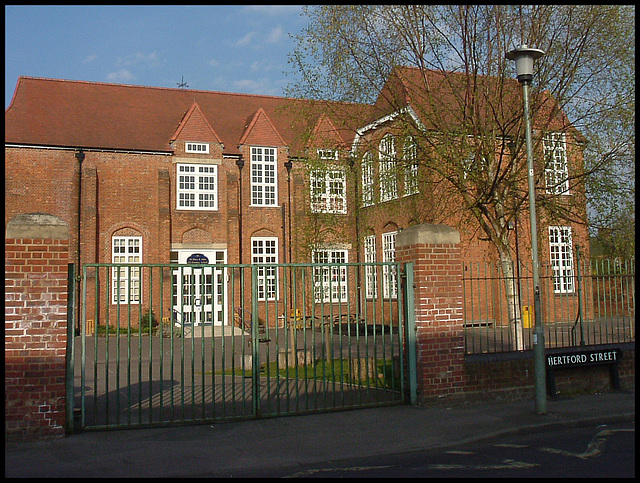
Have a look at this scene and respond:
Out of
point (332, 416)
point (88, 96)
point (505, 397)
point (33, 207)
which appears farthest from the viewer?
point (88, 96)

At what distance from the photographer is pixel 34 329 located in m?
7.55

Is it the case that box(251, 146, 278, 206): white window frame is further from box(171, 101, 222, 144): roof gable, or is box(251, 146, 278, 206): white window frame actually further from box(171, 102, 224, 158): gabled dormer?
box(171, 101, 222, 144): roof gable

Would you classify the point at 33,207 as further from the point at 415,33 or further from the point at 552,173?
the point at 552,173

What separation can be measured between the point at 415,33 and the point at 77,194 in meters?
18.0

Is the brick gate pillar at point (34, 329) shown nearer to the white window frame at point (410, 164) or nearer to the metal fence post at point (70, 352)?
the metal fence post at point (70, 352)

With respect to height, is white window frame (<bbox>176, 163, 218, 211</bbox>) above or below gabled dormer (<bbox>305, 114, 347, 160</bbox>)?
above

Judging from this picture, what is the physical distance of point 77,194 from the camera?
25.8 m

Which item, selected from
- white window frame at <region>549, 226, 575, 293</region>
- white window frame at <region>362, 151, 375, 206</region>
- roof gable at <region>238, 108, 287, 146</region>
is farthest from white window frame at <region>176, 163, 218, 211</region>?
white window frame at <region>549, 226, 575, 293</region>

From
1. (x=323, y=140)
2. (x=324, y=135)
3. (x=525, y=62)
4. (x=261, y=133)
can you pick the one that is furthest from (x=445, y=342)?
(x=261, y=133)

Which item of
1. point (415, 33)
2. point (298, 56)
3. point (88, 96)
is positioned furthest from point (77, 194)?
point (415, 33)

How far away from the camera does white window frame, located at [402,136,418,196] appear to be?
12.8 m

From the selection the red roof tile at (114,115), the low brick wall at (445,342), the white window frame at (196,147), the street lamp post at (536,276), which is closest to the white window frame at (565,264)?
the street lamp post at (536,276)

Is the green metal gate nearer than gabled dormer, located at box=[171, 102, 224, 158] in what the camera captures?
Yes

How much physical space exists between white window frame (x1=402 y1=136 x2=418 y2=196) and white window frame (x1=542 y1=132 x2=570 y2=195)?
103 inches
